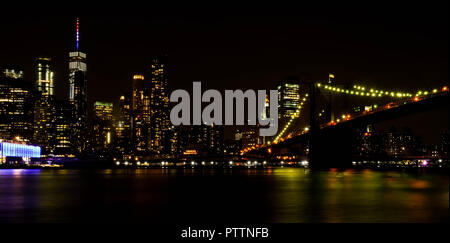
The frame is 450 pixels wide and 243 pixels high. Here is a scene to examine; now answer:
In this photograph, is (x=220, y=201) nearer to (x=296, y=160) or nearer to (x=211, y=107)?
(x=211, y=107)

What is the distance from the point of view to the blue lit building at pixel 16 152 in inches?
4665

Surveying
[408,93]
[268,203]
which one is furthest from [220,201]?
[408,93]

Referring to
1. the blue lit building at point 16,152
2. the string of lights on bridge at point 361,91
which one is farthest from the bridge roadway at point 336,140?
the blue lit building at point 16,152

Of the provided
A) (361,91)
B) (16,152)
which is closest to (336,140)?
(361,91)

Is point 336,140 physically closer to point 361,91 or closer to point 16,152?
point 361,91

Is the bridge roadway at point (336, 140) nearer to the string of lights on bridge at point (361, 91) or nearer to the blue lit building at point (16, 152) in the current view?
the string of lights on bridge at point (361, 91)

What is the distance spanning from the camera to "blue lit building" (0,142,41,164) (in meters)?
118

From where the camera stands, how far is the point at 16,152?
417 feet
